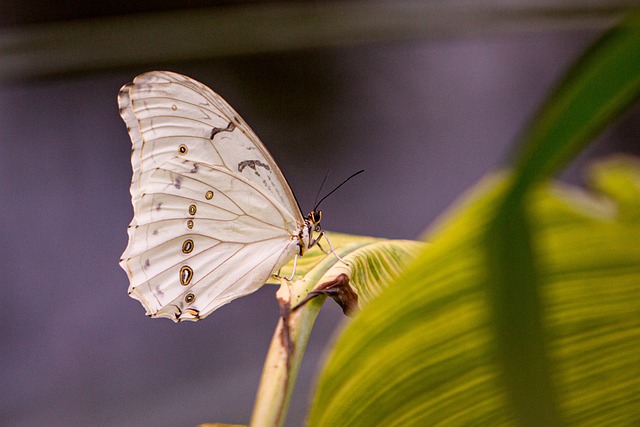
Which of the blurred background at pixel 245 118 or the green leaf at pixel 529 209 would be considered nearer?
the green leaf at pixel 529 209

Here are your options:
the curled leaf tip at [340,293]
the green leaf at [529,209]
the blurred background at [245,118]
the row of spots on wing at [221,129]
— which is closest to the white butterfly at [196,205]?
the row of spots on wing at [221,129]

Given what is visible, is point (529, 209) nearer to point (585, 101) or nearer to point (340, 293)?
point (585, 101)

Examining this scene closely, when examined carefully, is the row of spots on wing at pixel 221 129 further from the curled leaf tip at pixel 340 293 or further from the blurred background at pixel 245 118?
the blurred background at pixel 245 118

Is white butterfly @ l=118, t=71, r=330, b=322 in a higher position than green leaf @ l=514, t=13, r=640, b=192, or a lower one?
higher

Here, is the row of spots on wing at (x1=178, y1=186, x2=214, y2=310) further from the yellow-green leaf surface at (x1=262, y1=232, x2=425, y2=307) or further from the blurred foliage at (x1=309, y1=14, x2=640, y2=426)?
the blurred foliage at (x1=309, y1=14, x2=640, y2=426)

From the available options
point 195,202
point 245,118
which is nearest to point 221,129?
point 195,202

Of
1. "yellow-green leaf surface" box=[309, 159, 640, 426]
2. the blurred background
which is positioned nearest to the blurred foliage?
"yellow-green leaf surface" box=[309, 159, 640, 426]

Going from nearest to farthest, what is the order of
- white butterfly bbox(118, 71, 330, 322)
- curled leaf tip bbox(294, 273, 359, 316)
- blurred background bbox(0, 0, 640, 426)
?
curled leaf tip bbox(294, 273, 359, 316), white butterfly bbox(118, 71, 330, 322), blurred background bbox(0, 0, 640, 426)
